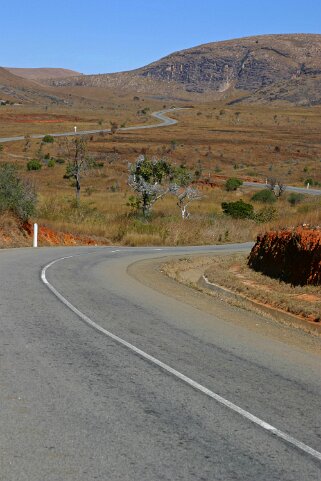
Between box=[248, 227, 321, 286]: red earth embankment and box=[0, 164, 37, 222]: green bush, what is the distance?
13804 millimetres

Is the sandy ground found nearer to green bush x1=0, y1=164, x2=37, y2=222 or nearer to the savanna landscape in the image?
the savanna landscape

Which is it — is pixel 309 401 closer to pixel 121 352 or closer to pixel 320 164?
pixel 121 352

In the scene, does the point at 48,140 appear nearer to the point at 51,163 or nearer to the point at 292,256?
the point at 51,163

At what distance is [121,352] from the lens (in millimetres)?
8648

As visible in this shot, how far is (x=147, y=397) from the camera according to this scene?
670 centimetres

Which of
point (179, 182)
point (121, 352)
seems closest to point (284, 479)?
point (121, 352)

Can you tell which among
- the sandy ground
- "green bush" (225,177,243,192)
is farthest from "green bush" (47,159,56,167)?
the sandy ground

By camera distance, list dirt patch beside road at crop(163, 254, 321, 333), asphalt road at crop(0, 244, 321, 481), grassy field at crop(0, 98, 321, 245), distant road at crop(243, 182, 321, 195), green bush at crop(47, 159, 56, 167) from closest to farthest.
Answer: asphalt road at crop(0, 244, 321, 481), dirt patch beside road at crop(163, 254, 321, 333), grassy field at crop(0, 98, 321, 245), distant road at crop(243, 182, 321, 195), green bush at crop(47, 159, 56, 167)

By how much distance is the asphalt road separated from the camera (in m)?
5.03

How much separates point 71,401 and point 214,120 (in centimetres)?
13673

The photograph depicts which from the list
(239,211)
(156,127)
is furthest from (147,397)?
(156,127)

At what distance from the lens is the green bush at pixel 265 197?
57.9m

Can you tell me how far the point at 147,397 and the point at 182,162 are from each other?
7843 cm

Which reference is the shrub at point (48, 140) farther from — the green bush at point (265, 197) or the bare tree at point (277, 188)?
the green bush at point (265, 197)
